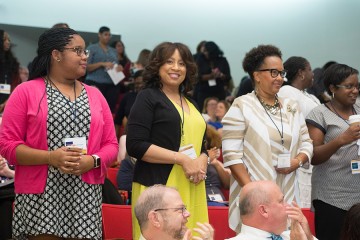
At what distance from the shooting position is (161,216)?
3494 millimetres

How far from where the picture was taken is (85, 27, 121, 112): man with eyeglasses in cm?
988

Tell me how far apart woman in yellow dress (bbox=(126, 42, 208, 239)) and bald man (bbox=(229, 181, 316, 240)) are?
553 millimetres

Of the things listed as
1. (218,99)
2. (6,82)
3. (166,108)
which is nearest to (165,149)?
(166,108)

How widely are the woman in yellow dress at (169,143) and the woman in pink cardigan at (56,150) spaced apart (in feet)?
0.95

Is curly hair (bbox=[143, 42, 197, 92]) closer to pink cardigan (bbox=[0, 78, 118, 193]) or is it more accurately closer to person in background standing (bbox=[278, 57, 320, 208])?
pink cardigan (bbox=[0, 78, 118, 193])

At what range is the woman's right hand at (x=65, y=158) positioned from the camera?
3.65 metres

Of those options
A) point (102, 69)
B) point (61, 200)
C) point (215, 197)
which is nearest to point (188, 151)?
point (61, 200)

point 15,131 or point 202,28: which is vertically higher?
point 202,28

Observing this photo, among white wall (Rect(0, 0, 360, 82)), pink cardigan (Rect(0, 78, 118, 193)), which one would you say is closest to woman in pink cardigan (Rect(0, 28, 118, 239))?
pink cardigan (Rect(0, 78, 118, 193))

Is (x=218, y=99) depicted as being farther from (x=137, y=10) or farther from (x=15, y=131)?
(x=15, y=131)

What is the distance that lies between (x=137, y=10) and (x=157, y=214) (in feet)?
→ 31.0

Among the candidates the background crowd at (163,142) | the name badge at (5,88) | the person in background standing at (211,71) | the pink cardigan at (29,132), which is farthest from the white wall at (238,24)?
the pink cardigan at (29,132)

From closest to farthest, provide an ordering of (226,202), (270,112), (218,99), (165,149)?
1. (165,149)
2. (270,112)
3. (226,202)
4. (218,99)

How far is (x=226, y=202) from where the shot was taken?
5727 mm
